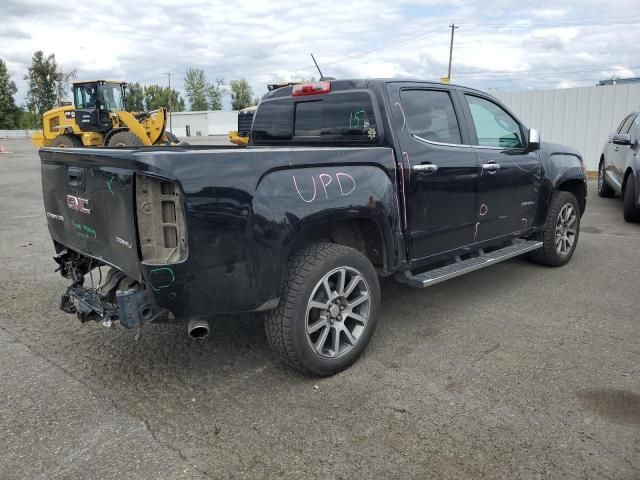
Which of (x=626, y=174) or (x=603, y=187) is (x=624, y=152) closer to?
(x=626, y=174)

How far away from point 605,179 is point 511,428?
31.0 feet

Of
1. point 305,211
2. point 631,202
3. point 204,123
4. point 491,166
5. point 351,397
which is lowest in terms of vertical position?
point 351,397

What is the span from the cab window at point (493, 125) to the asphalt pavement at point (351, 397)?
4.80 feet

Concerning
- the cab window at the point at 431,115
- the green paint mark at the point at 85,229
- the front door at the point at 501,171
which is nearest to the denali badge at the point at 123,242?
the green paint mark at the point at 85,229

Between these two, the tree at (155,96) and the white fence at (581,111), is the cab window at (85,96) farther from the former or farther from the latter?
the tree at (155,96)

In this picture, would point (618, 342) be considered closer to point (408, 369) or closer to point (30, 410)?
point (408, 369)

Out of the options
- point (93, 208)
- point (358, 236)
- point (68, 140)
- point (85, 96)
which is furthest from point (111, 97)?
point (358, 236)

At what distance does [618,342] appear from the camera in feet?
12.9

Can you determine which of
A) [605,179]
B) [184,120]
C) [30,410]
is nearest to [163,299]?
[30,410]

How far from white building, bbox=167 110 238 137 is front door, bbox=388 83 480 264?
76.3 m

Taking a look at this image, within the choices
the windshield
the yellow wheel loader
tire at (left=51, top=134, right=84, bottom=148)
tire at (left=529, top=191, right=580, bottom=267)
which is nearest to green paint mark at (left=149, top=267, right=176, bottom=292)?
tire at (left=529, top=191, right=580, bottom=267)

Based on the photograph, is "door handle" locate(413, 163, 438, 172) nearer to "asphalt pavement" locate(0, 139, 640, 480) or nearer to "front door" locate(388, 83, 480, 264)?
"front door" locate(388, 83, 480, 264)

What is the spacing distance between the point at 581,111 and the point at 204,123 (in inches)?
2748

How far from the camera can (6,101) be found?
67062mm
